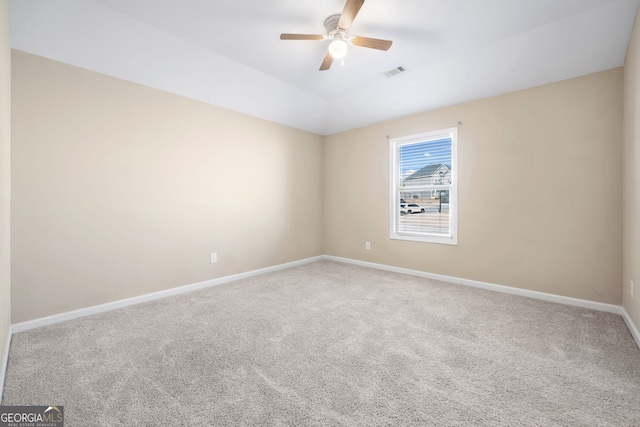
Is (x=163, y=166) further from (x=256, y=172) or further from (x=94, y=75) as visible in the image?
(x=256, y=172)

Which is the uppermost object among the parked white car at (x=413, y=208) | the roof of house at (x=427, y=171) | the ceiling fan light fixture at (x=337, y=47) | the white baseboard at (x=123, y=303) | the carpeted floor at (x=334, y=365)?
the ceiling fan light fixture at (x=337, y=47)

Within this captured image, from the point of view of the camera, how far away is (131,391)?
5.11ft

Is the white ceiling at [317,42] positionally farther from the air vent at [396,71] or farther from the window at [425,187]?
the window at [425,187]

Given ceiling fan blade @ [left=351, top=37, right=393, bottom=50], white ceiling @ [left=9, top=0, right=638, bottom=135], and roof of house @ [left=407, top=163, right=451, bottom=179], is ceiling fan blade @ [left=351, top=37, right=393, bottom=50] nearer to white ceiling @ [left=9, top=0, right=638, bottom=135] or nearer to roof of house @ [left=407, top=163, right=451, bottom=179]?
white ceiling @ [left=9, top=0, right=638, bottom=135]

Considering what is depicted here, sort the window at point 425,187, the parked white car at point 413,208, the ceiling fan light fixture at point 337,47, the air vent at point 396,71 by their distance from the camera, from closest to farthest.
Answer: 1. the ceiling fan light fixture at point 337,47
2. the air vent at point 396,71
3. the window at point 425,187
4. the parked white car at point 413,208

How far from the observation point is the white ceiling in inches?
88.3

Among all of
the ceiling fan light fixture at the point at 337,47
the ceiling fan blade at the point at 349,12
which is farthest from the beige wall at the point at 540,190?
the ceiling fan blade at the point at 349,12

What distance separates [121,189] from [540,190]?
4.63m

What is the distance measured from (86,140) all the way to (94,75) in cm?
66

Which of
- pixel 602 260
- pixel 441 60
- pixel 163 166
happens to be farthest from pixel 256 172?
pixel 602 260

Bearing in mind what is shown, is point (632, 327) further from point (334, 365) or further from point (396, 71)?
point (396, 71)

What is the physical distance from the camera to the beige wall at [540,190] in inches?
106

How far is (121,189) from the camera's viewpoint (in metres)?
2.84

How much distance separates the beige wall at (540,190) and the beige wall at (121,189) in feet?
8.36
